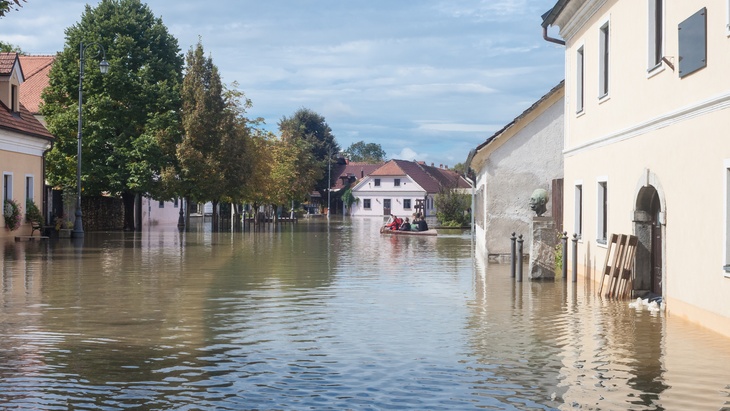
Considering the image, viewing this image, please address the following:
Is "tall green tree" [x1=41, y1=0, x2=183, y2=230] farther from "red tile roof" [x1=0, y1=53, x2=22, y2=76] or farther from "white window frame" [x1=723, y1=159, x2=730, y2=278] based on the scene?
"white window frame" [x1=723, y1=159, x2=730, y2=278]

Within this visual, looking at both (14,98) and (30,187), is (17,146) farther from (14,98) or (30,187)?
(30,187)

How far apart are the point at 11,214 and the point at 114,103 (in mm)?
14229

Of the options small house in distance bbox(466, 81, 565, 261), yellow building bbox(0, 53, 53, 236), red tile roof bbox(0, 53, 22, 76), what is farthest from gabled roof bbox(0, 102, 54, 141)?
small house in distance bbox(466, 81, 565, 261)

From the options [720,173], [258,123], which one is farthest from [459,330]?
[258,123]

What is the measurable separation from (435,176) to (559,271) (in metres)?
115

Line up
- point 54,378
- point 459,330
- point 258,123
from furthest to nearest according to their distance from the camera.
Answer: point 258,123 → point 459,330 → point 54,378

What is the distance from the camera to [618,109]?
17594 millimetres

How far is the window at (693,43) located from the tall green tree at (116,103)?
1545 inches

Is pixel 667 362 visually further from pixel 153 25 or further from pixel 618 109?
pixel 153 25

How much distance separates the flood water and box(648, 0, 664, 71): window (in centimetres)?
420

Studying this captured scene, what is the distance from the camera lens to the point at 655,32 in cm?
1524

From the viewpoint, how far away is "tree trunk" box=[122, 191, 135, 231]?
5178 centimetres

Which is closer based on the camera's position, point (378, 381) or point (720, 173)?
point (378, 381)

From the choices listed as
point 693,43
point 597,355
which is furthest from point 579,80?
point 597,355
